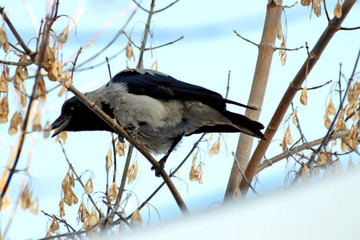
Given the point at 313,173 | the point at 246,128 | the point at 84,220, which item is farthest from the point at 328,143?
the point at 84,220

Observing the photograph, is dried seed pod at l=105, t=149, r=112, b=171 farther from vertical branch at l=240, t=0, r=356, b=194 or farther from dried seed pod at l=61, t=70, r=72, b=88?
vertical branch at l=240, t=0, r=356, b=194

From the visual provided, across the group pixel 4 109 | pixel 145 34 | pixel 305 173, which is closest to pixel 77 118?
pixel 145 34

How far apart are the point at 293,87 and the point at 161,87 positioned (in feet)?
4.51

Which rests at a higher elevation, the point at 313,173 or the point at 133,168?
the point at 133,168

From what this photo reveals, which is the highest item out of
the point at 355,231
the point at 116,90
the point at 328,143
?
the point at 116,90

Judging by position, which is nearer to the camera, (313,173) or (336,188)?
(336,188)

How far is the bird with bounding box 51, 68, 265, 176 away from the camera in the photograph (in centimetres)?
436

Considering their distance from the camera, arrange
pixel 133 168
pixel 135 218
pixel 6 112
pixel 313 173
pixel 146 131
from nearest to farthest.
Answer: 1. pixel 6 112
2. pixel 135 218
3. pixel 313 173
4. pixel 133 168
5. pixel 146 131

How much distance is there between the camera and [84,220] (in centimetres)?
332

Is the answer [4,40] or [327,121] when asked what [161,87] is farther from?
[4,40]

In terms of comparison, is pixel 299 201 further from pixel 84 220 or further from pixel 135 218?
pixel 84 220

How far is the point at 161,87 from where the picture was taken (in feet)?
14.9

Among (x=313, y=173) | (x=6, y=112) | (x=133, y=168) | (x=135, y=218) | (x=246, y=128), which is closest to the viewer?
(x=6, y=112)

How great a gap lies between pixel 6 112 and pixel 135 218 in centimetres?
110
